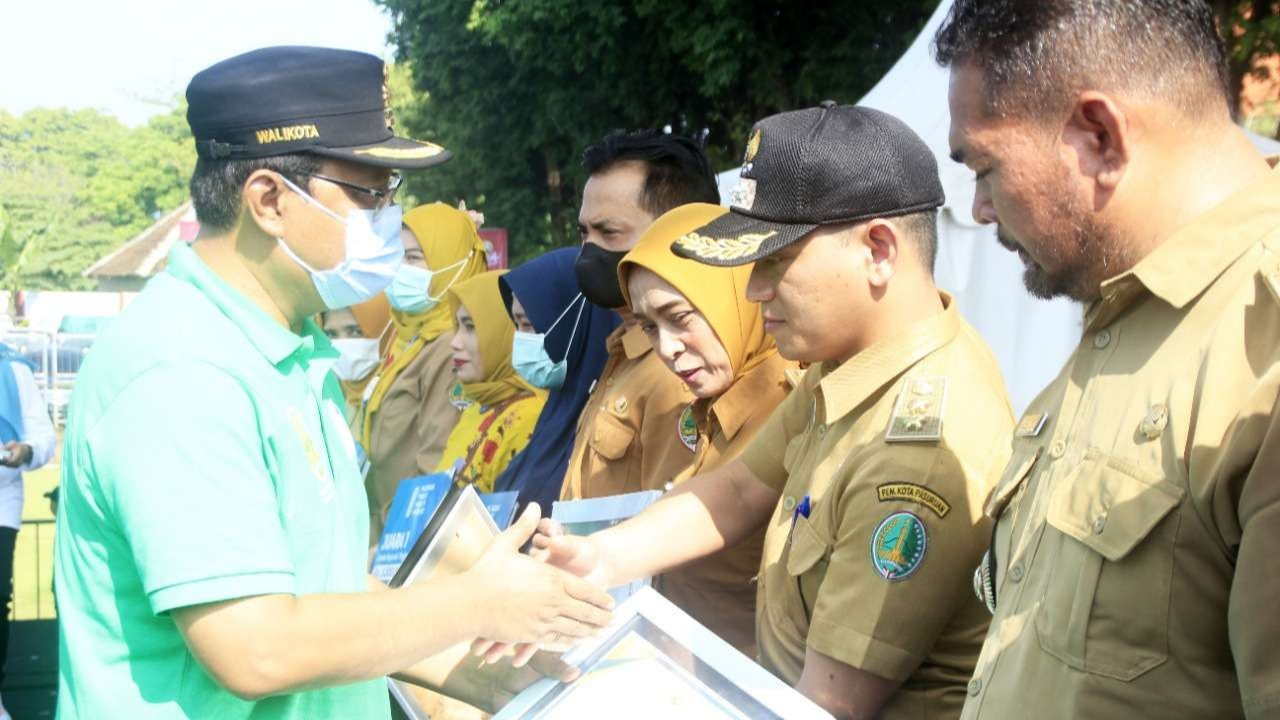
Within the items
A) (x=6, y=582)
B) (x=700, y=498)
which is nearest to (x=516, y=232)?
(x=6, y=582)

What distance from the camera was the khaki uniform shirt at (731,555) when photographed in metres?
3.06

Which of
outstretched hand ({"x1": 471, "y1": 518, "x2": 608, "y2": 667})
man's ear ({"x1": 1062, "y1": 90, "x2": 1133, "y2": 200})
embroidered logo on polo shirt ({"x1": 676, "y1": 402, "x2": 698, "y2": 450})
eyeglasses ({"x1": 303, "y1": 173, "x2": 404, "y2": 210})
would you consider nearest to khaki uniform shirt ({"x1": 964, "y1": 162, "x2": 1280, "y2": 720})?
man's ear ({"x1": 1062, "y1": 90, "x2": 1133, "y2": 200})

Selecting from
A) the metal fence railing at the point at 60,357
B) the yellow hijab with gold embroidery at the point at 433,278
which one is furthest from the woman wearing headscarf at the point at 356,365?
the metal fence railing at the point at 60,357

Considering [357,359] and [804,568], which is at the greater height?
[804,568]

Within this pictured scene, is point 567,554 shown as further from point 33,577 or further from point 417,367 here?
point 33,577

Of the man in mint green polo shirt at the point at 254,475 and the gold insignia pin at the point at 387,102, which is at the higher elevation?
the gold insignia pin at the point at 387,102

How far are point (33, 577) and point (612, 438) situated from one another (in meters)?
8.19

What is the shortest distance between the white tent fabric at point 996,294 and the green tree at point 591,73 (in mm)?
5047

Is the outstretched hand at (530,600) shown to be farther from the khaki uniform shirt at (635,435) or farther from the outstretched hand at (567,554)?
the khaki uniform shirt at (635,435)

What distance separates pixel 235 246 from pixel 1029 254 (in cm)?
136

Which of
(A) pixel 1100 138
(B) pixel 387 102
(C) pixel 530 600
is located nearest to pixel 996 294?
(B) pixel 387 102

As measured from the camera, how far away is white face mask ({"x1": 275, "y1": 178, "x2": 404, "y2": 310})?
2262 millimetres

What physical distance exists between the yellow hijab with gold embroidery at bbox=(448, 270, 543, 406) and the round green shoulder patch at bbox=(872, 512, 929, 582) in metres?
3.29

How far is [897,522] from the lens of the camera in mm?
2098
